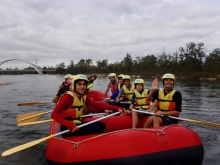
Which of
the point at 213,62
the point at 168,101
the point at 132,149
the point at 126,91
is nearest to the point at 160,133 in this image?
the point at 132,149

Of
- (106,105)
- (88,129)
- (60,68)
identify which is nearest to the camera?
(88,129)

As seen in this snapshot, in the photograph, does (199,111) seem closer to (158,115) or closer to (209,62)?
(158,115)

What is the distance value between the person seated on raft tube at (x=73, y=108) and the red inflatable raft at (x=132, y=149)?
307 millimetres

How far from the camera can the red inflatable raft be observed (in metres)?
3.77

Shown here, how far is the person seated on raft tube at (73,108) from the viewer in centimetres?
408

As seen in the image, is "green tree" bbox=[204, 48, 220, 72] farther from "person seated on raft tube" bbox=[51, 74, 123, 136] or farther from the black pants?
"person seated on raft tube" bbox=[51, 74, 123, 136]

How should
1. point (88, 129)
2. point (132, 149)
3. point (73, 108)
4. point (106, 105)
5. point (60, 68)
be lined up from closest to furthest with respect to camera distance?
point (132, 149) < point (73, 108) < point (88, 129) < point (106, 105) < point (60, 68)

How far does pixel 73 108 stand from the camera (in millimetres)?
4355

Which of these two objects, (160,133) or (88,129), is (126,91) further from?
(160,133)

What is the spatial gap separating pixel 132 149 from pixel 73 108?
1286 millimetres

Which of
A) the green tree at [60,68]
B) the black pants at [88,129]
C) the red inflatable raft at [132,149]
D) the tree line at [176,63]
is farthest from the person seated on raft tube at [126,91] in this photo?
the green tree at [60,68]

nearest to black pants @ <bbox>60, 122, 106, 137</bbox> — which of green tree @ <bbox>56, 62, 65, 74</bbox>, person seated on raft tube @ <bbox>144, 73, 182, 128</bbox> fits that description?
person seated on raft tube @ <bbox>144, 73, 182, 128</bbox>

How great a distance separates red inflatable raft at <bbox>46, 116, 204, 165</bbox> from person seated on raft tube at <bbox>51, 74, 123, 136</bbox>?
31 centimetres

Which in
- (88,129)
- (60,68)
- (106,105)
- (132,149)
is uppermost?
(60,68)
